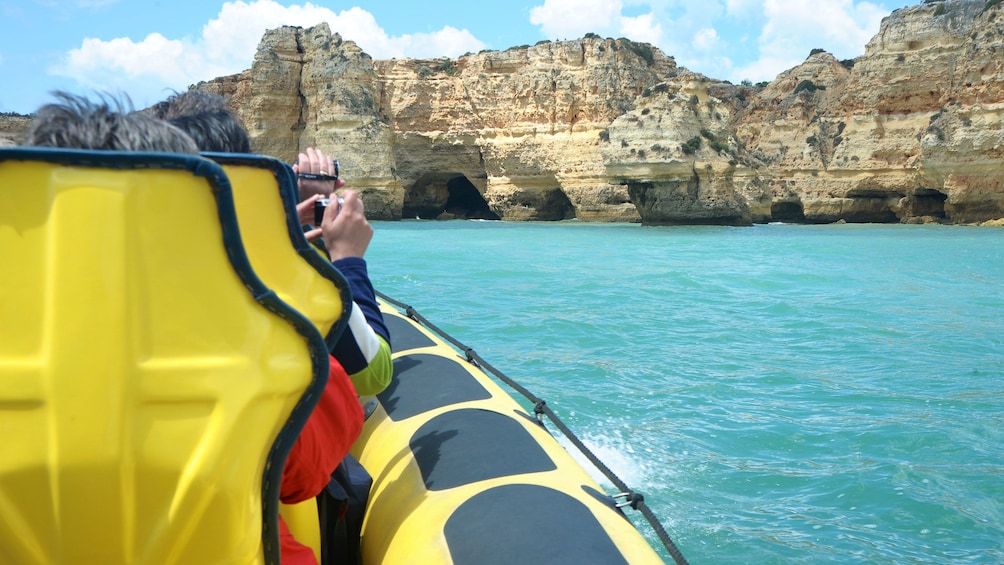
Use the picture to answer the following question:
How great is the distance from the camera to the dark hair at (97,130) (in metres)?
0.90

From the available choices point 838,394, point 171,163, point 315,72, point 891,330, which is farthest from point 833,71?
point 171,163

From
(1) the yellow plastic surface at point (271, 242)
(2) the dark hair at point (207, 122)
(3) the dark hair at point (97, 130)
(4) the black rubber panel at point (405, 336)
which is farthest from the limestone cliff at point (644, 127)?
(3) the dark hair at point (97, 130)

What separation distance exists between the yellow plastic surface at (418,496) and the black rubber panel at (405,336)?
0.75 m

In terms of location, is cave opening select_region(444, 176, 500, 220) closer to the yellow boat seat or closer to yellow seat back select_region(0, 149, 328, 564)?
the yellow boat seat

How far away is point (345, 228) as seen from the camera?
4.87 feet

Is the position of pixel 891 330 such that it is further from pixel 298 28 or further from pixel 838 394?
pixel 298 28

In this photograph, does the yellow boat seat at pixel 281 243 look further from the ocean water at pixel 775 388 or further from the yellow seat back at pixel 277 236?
the ocean water at pixel 775 388

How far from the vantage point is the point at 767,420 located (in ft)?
14.3

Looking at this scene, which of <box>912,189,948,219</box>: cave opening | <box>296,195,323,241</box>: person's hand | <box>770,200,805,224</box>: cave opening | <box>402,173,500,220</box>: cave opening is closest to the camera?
<box>296,195,323,241</box>: person's hand

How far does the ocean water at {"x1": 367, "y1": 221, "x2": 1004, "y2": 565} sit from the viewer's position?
3.06 meters

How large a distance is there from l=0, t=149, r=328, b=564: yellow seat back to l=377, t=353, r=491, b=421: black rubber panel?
1.43 m

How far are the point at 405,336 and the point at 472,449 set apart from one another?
142 cm

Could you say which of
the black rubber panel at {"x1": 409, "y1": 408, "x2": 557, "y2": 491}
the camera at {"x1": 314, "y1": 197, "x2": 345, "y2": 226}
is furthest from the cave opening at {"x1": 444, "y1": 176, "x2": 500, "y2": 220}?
the camera at {"x1": 314, "y1": 197, "x2": 345, "y2": 226}

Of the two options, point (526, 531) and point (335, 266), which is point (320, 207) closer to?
point (335, 266)
